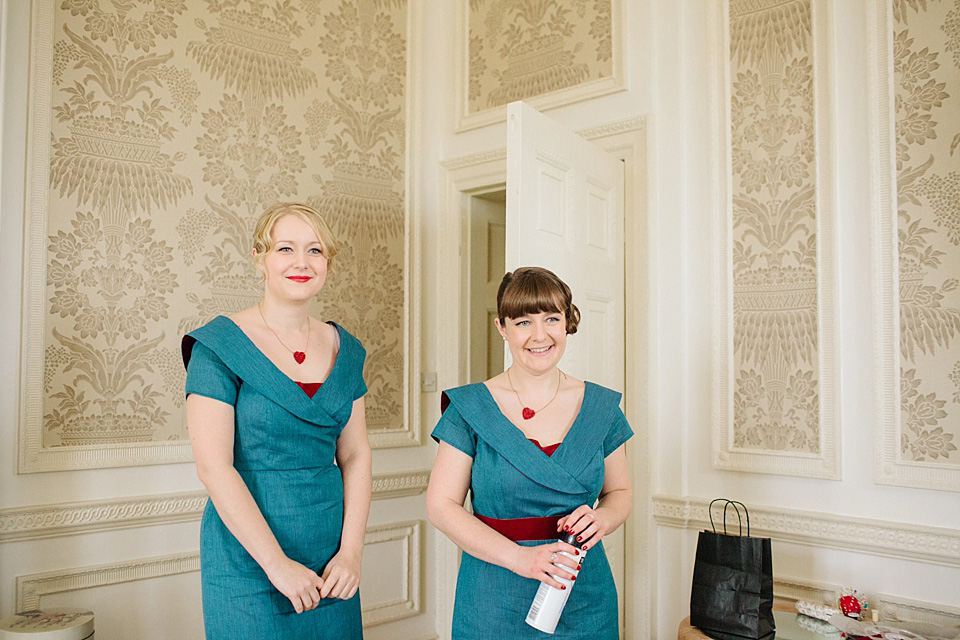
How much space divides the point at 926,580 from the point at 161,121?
278cm

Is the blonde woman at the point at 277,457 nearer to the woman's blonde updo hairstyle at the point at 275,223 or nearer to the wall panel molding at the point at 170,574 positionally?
the woman's blonde updo hairstyle at the point at 275,223

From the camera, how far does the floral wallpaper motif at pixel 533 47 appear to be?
3174 millimetres

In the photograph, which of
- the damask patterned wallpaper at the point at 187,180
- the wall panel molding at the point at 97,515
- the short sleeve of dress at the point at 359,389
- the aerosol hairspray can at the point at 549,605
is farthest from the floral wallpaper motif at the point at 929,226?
the wall panel molding at the point at 97,515

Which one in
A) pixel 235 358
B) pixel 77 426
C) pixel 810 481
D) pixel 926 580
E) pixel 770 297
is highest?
pixel 770 297

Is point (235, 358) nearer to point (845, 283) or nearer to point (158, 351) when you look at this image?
point (158, 351)

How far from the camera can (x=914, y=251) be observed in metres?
2.37

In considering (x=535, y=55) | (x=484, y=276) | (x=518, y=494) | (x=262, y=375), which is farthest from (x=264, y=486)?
(x=535, y=55)

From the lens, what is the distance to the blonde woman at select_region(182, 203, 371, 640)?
1.75 m

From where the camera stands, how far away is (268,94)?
3125 mm

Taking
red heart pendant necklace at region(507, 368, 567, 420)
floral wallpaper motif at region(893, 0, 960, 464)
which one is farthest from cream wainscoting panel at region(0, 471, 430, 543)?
floral wallpaper motif at region(893, 0, 960, 464)

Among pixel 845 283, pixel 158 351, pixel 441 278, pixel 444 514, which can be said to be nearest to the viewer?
pixel 444 514

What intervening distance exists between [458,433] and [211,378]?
0.54 metres

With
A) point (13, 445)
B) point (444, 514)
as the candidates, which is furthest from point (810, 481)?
point (13, 445)

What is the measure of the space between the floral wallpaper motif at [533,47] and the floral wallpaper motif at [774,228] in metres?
0.57
